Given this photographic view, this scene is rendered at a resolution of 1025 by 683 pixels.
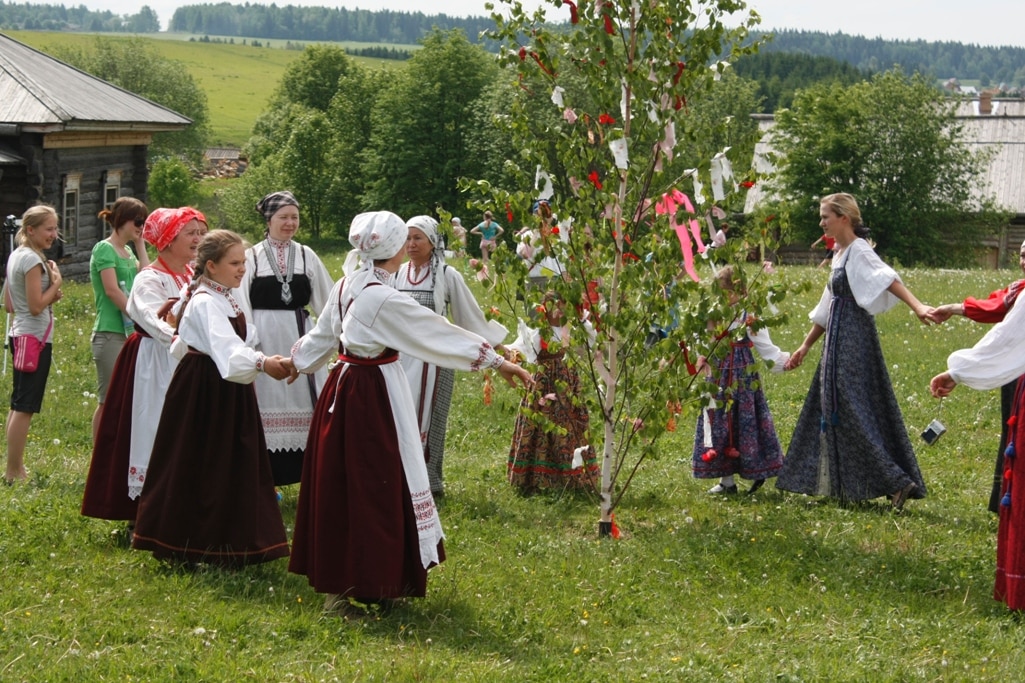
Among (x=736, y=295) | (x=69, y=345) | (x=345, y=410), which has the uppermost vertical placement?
(x=736, y=295)

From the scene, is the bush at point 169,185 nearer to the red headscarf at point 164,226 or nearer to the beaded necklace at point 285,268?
the beaded necklace at point 285,268

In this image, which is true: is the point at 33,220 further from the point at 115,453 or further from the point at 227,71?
the point at 227,71

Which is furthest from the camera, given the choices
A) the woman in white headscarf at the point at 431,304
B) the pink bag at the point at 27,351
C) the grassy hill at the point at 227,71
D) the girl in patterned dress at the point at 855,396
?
the grassy hill at the point at 227,71

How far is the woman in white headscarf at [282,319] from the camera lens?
7023mm

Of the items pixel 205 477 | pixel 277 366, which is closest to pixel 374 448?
pixel 277 366

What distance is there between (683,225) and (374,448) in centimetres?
200

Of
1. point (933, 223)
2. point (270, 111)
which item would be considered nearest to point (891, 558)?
point (933, 223)

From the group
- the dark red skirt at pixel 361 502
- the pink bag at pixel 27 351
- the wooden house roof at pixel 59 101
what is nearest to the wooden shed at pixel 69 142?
the wooden house roof at pixel 59 101

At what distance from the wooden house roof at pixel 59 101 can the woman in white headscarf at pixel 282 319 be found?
42.2 feet

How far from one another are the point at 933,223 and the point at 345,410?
41.0 metres

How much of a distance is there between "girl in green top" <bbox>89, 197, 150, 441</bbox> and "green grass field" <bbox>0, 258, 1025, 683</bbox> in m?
0.83

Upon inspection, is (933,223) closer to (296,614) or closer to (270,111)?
(270,111)

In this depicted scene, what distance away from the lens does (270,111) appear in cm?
6103

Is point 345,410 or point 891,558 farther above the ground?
point 345,410
